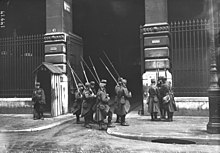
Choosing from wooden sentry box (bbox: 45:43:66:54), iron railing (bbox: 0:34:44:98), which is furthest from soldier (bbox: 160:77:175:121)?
iron railing (bbox: 0:34:44:98)

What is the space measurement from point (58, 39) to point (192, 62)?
695 centimetres

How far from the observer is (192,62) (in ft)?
38.1

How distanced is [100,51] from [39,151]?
579 inches

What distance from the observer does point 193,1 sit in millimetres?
14469

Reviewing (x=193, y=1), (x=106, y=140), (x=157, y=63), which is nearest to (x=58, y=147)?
(x=106, y=140)

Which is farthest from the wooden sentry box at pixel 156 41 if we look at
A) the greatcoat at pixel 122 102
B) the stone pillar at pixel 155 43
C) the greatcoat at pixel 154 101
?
the greatcoat at pixel 122 102

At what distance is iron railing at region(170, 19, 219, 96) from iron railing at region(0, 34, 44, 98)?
289 inches

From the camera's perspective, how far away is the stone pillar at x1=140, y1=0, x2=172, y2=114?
1179 cm

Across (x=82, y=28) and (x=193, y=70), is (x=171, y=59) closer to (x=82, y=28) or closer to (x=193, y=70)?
(x=193, y=70)

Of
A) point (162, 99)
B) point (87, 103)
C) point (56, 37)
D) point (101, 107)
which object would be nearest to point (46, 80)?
point (56, 37)

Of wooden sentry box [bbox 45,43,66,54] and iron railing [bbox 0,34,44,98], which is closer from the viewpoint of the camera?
wooden sentry box [bbox 45,43,66,54]

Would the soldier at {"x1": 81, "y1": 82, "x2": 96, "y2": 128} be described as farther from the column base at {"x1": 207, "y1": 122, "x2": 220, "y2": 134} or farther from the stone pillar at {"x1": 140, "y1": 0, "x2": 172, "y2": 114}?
the column base at {"x1": 207, "y1": 122, "x2": 220, "y2": 134}

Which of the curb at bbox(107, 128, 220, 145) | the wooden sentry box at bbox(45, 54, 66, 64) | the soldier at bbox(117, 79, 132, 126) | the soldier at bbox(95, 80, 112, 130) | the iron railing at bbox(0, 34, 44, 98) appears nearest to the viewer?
the curb at bbox(107, 128, 220, 145)

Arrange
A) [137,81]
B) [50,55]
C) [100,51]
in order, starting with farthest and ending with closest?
[137,81] < [100,51] < [50,55]
